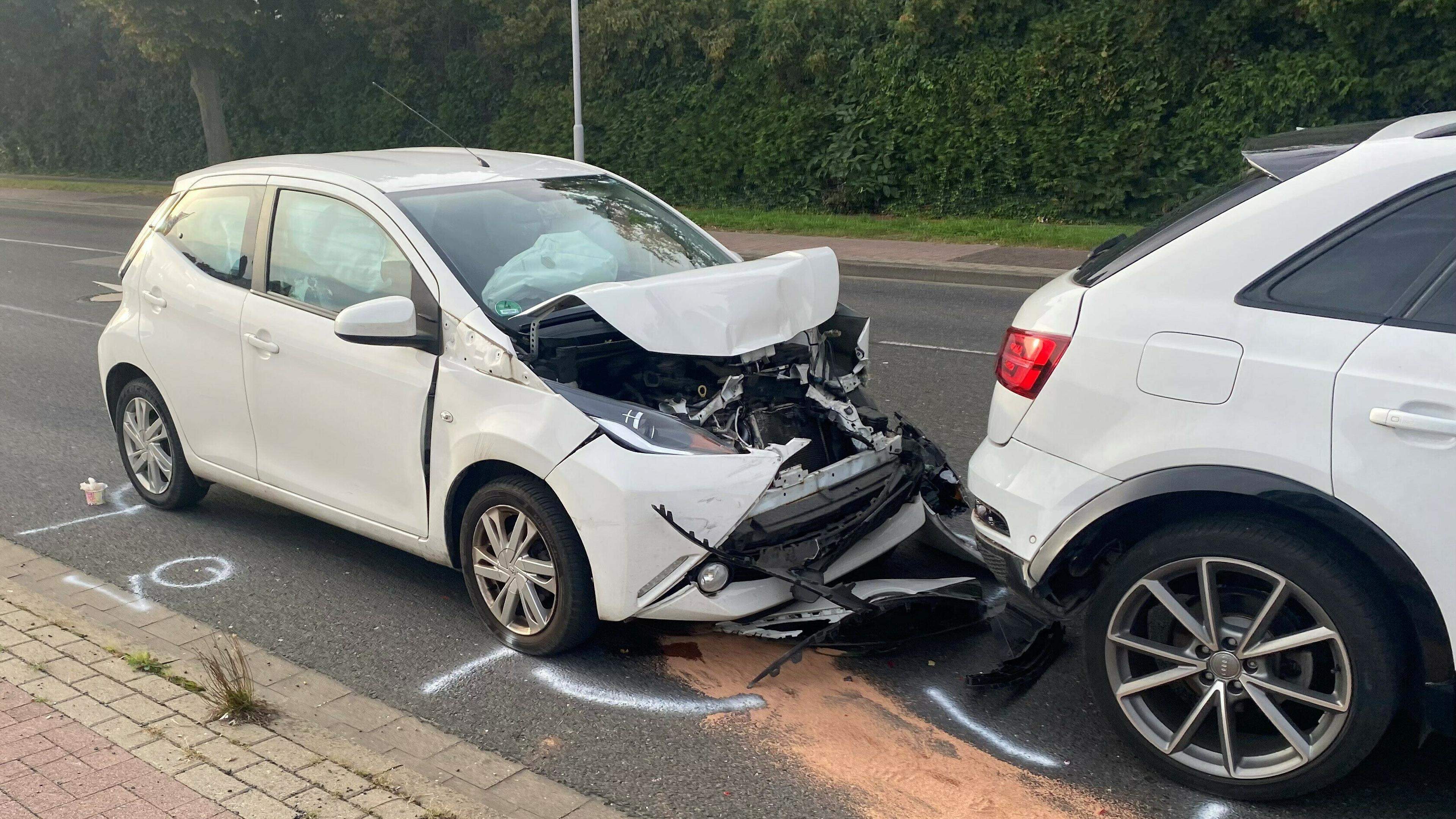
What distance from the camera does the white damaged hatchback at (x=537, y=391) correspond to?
4.06 m

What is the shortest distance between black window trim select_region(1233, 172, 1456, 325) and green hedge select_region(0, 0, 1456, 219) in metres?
14.0

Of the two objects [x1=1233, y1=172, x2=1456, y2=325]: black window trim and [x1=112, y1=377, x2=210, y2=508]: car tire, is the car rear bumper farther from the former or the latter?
[x1=112, y1=377, x2=210, y2=508]: car tire

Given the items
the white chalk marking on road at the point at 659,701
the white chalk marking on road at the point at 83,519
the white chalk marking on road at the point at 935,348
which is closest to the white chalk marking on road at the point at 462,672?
the white chalk marking on road at the point at 659,701

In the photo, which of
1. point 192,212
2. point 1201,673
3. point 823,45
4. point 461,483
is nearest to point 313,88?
point 823,45

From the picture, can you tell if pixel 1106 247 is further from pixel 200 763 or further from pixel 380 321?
pixel 200 763

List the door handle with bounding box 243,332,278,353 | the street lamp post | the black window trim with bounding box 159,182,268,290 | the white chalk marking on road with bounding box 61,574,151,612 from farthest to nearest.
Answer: the street lamp post < the black window trim with bounding box 159,182,268,290 < the door handle with bounding box 243,332,278,353 < the white chalk marking on road with bounding box 61,574,151,612

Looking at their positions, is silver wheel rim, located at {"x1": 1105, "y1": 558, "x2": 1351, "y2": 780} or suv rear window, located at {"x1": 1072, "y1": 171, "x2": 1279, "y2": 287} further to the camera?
suv rear window, located at {"x1": 1072, "y1": 171, "x2": 1279, "y2": 287}

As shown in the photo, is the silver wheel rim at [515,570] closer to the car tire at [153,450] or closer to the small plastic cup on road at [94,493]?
the car tire at [153,450]

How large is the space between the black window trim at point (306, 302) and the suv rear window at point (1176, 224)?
233 cm

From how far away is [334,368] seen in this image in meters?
4.80

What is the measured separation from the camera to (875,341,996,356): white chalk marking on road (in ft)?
31.0

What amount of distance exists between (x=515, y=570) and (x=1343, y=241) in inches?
113

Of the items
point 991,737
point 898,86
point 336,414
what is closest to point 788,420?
point 991,737

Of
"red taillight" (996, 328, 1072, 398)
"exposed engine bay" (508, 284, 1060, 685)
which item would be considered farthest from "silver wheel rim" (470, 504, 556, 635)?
"red taillight" (996, 328, 1072, 398)
